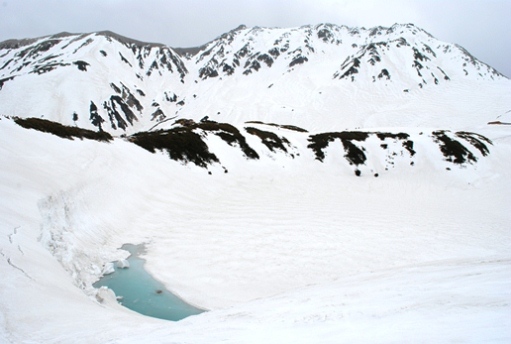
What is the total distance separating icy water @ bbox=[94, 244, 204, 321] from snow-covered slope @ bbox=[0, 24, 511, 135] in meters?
70.4

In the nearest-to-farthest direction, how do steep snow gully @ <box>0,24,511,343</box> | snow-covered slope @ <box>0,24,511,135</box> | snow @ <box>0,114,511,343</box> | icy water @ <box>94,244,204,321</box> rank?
snow @ <box>0,114,511,343</box> < steep snow gully @ <box>0,24,511,343</box> < icy water @ <box>94,244,204,321</box> < snow-covered slope @ <box>0,24,511,135</box>

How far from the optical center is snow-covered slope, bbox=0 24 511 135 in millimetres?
100438

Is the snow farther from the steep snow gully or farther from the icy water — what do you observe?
the icy water

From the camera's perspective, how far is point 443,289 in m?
5.56

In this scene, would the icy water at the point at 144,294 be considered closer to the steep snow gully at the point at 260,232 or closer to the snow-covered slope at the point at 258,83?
the steep snow gully at the point at 260,232

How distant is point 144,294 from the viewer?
Answer: 30.0 ft

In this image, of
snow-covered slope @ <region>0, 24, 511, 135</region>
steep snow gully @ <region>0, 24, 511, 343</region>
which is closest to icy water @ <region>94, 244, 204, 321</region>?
steep snow gully @ <region>0, 24, 511, 343</region>

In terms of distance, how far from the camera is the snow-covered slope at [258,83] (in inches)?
3954

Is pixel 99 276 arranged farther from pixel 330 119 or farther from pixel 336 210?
pixel 330 119

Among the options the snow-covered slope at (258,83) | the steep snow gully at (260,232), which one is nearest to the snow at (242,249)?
the steep snow gully at (260,232)

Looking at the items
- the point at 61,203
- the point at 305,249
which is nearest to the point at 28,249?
the point at 61,203

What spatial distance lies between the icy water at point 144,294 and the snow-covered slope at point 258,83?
70443mm

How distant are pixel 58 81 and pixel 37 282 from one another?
138877mm

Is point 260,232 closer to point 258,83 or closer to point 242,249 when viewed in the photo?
point 242,249
